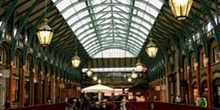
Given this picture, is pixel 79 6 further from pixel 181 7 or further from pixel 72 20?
pixel 181 7

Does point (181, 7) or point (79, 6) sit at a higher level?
point (79, 6)

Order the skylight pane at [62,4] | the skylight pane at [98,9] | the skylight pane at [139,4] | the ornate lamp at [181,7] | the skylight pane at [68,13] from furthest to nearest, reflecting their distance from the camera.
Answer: the skylight pane at [98,9], the skylight pane at [139,4], the skylight pane at [68,13], the skylight pane at [62,4], the ornate lamp at [181,7]

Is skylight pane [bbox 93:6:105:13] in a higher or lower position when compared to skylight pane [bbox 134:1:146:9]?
higher

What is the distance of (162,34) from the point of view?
46.7 meters

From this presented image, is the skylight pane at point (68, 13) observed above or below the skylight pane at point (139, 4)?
below

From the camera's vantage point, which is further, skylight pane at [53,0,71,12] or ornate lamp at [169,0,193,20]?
skylight pane at [53,0,71,12]

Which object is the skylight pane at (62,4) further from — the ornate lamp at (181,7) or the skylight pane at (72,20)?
the ornate lamp at (181,7)

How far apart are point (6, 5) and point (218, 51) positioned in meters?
16.0

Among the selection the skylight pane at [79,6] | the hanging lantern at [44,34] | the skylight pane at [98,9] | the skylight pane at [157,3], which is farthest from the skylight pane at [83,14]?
the hanging lantern at [44,34]

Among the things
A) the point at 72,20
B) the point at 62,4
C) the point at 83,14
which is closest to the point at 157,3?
the point at 62,4

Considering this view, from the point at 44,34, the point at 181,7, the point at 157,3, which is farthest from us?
the point at 157,3

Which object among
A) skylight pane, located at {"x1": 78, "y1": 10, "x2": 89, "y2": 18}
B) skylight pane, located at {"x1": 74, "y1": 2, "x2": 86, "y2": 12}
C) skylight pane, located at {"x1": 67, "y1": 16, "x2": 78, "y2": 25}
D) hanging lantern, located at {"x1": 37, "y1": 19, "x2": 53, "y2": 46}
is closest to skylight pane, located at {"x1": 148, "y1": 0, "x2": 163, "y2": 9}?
skylight pane, located at {"x1": 74, "y1": 2, "x2": 86, "y2": 12}

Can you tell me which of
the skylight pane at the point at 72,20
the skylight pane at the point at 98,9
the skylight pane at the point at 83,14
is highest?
the skylight pane at the point at 98,9

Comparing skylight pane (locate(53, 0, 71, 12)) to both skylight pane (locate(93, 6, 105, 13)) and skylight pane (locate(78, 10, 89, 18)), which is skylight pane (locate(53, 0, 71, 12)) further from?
skylight pane (locate(93, 6, 105, 13))
